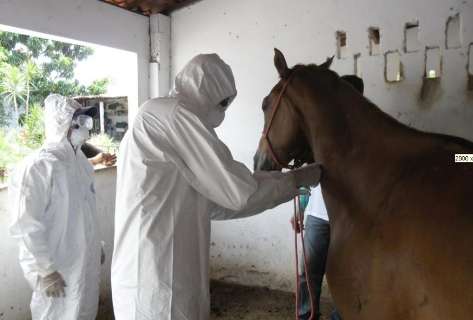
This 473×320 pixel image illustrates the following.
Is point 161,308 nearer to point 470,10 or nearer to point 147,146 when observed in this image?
point 147,146

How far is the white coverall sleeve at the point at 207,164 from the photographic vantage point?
114 centimetres

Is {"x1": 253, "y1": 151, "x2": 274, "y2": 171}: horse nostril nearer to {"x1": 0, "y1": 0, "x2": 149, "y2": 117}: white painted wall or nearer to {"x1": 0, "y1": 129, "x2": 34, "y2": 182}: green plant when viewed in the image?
{"x1": 0, "y1": 0, "x2": 149, "y2": 117}: white painted wall

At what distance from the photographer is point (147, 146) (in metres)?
1.22

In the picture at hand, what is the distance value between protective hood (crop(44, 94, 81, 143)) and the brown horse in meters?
1.19

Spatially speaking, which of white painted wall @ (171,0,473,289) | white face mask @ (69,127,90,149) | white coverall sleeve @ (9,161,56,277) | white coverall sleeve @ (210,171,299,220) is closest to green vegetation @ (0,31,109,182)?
white painted wall @ (171,0,473,289)

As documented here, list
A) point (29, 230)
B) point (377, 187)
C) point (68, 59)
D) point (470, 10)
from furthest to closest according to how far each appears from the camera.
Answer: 1. point (68, 59)
2. point (470, 10)
3. point (29, 230)
4. point (377, 187)

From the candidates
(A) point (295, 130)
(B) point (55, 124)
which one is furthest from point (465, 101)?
A: (B) point (55, 124)

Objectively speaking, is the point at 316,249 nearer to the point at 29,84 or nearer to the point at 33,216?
the point at 33,216

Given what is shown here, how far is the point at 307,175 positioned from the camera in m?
1.30

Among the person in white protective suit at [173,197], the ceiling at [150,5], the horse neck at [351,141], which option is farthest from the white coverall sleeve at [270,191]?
the ceiling at [150,5]

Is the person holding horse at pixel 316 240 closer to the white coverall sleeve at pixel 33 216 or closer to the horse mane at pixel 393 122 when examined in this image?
the horse mane at pixel 393 122

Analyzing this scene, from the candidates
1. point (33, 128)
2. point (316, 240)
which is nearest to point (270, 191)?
point (316, 240)

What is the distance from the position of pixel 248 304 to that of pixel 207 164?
7.46ft

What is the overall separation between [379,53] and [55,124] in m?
2.25
